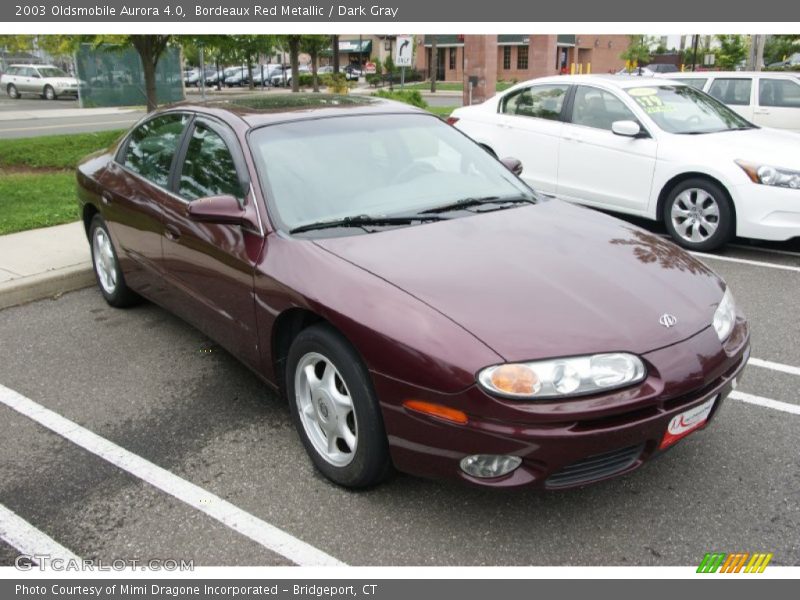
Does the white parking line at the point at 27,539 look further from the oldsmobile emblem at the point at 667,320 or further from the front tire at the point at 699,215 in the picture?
the front tire at the point at 699,215

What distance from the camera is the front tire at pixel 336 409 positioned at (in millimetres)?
2814

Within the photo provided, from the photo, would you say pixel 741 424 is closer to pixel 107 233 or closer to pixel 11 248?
pixel 107 233

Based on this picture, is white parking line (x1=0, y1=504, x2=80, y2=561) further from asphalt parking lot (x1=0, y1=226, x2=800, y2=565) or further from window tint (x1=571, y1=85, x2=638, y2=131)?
window tint (x1=571, y1=85, x2=638, y2=131)

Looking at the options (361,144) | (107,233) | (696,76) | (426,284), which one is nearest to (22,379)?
(107,233)

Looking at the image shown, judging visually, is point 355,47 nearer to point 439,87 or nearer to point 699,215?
point 439,87

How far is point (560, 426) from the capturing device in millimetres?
2496

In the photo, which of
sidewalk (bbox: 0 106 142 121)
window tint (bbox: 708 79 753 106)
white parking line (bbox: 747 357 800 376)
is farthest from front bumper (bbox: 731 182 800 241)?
sidewalk (bbox: 0 106 142 121)

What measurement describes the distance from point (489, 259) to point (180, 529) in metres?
1.66

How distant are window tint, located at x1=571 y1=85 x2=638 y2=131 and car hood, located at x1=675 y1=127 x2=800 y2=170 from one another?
2.29ft

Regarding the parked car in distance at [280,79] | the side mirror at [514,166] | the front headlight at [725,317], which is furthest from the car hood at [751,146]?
the parked car in distance at [280,79]

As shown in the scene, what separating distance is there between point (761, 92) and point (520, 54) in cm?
5081

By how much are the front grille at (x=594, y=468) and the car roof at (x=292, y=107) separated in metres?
2.33

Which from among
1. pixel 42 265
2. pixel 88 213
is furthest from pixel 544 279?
pixel 42 265

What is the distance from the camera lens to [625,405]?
2.52m
